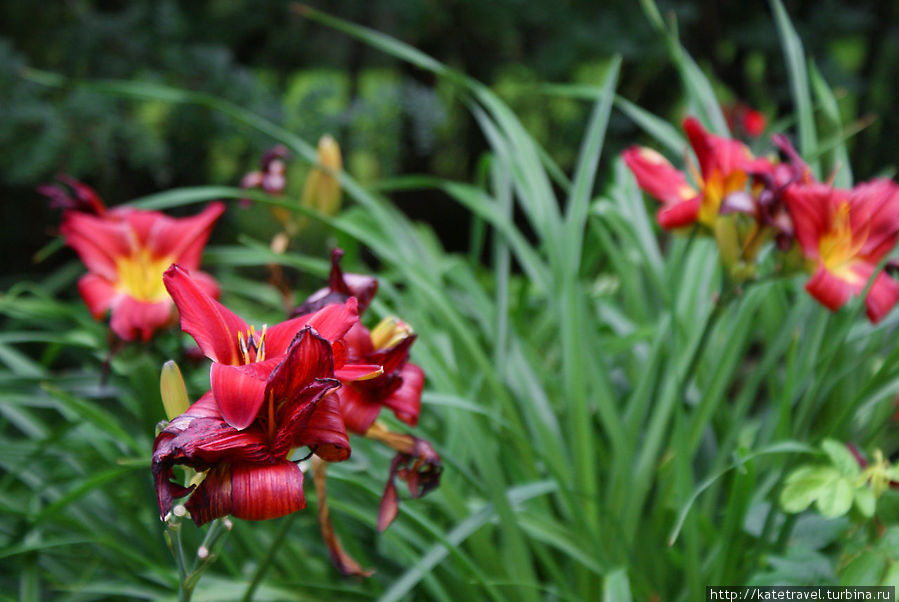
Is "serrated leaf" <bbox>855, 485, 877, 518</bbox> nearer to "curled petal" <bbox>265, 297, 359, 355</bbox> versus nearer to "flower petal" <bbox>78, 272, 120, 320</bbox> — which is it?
"curled petal" <bbox>265, 297, 359, 355</bbox>

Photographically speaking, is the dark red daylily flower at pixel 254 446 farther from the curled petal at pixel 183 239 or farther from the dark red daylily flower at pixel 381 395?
the curled petal at pixel 183 239

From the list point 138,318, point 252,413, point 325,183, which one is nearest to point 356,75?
point 325,183

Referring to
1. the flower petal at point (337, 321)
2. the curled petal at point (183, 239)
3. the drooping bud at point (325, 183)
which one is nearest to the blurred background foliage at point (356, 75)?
the drooping bud at point (325, 183)

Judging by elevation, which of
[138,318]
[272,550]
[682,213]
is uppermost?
[682,213]

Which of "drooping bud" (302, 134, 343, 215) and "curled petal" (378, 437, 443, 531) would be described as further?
"drooping bud" (302, 134, 343, 215)

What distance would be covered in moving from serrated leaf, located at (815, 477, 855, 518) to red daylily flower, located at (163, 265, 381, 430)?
15.2 inches

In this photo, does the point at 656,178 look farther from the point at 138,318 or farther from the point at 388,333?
the point at 138,318

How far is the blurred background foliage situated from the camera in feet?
4.95

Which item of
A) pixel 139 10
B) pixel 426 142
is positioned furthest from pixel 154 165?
pixel 426 142

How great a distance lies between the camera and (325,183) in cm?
→ 108

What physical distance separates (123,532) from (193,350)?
0.27 metres

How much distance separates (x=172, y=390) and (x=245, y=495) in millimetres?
90

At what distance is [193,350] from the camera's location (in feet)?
2.55

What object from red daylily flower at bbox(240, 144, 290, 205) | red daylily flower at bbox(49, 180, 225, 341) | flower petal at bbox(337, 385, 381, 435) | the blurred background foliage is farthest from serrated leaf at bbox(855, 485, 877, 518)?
the blurred background foliage
